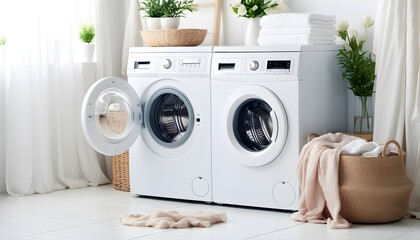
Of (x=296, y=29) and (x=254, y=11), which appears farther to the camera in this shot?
(x=254, y=11)

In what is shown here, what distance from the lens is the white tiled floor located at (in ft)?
12.2

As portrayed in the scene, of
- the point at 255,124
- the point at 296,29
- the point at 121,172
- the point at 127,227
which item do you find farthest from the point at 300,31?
the point at 121,172

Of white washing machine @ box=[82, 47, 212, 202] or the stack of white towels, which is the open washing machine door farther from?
the stack of white towels

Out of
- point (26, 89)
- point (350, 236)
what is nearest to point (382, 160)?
point (350, 236)

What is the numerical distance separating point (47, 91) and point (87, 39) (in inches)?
19.2

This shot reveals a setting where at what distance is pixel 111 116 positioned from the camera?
467cm

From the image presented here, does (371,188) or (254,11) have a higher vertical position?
(254,11)

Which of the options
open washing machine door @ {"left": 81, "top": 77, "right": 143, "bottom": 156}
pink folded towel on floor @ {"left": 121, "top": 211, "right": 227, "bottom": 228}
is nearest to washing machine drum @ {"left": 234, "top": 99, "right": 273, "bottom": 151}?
pink folded towel on floor @ {"left": 121, "top": 211, "right": 227, "bottom": 228}

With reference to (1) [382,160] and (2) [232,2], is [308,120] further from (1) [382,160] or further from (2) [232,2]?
(2) [232,2]

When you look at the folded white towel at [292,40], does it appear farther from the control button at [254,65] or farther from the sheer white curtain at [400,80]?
the sheer white curtain at [400,80]

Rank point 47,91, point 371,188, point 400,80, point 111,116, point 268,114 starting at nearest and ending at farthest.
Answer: point 371,188 < point 400,80 < point 268,114 < point 111,116 < point 47,91

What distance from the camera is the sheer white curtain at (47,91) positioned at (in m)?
4.95

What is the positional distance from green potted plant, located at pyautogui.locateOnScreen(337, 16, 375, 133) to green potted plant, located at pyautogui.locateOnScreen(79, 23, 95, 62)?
1.70 metres

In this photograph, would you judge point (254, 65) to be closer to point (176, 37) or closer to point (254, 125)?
point (254, 125)
